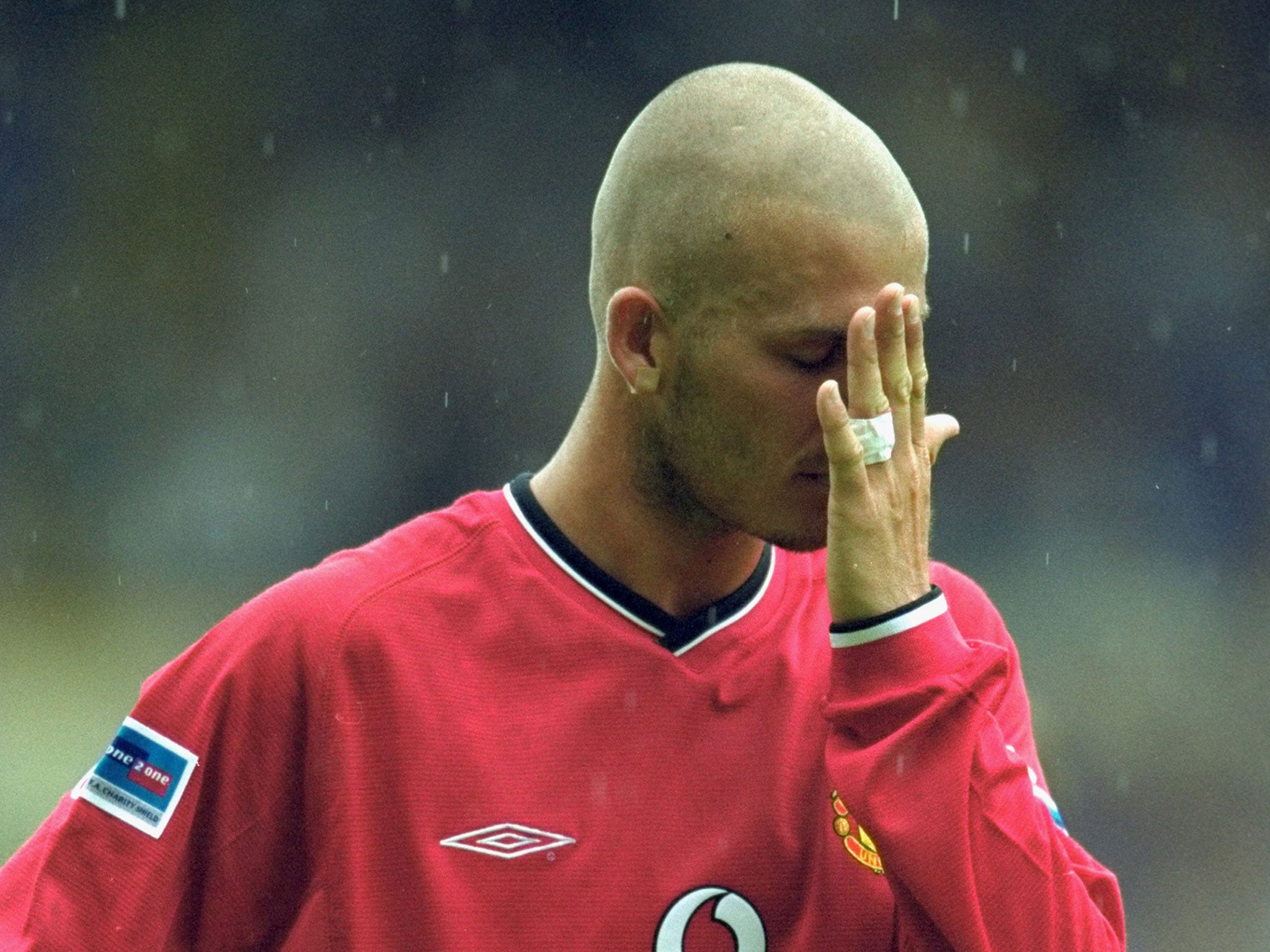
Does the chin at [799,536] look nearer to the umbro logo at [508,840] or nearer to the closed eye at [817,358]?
the closed eye at [817,358]

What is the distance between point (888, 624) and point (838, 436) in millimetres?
217

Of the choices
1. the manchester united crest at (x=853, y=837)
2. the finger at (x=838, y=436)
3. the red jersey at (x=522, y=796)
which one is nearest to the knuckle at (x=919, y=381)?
the finger at (x=838, y=436)

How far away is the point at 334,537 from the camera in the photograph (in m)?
7.49

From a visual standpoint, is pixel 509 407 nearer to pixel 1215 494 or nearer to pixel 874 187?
pixel 1215 494

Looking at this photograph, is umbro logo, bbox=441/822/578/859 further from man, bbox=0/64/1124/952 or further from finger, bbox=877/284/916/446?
finger, bbox=877/284/916/446

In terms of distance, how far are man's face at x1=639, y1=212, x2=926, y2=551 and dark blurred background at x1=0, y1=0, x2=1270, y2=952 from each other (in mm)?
4977

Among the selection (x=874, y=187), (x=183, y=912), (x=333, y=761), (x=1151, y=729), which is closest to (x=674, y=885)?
(x=333, y=761)

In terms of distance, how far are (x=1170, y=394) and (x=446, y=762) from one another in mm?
5915

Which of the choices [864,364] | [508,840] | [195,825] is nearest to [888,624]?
[864,364]

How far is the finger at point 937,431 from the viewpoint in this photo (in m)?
2.23

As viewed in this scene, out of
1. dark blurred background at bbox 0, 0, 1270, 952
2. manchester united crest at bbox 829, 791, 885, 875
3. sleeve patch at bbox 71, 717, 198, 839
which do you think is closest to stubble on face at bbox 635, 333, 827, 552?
manchester united crest at bbox 829, 791, 885, 875

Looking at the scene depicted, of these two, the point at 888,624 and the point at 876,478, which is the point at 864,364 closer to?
the point at 876,478

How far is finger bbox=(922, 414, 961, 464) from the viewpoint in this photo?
7.30 feet

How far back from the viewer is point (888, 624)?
2.04 m
